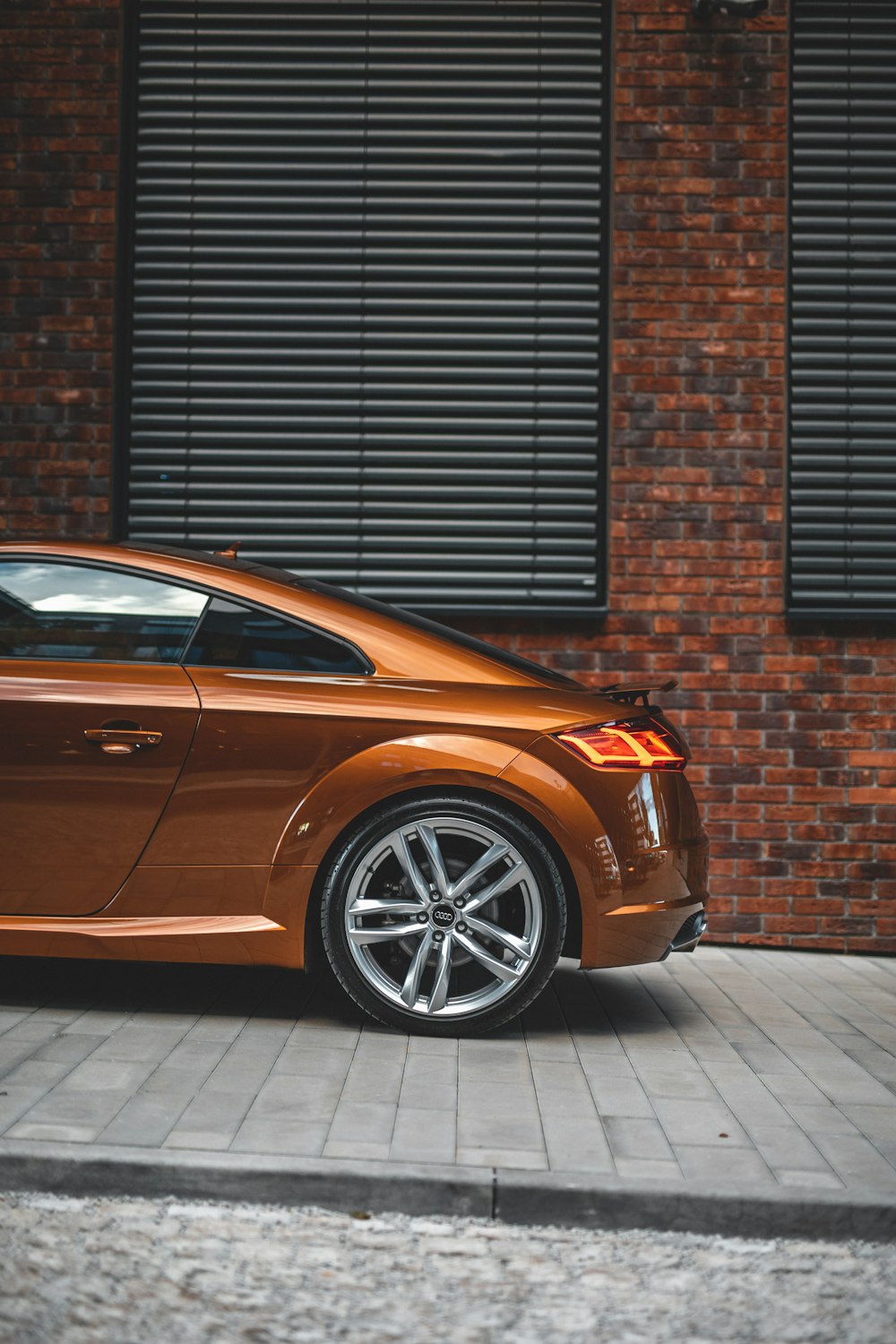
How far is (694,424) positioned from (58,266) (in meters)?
3.50

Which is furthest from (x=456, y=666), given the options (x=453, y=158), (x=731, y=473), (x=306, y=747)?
(x=453, y=158)

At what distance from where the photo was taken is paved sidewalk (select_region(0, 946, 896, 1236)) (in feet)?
9.95

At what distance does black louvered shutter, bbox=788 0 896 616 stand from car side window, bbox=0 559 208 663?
363 cm

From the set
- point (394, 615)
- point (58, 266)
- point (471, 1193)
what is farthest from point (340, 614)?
point (58, 266)

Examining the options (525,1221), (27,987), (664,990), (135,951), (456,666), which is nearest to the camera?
(525,1221)

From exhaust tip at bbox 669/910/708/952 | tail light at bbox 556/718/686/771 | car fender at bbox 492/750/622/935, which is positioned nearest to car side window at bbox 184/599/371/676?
car fender at bbox 492/750/622/935

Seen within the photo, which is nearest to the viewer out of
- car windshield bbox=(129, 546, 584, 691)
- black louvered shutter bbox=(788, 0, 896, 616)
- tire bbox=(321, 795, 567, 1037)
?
tire bbox=(321, 795, 567, 1037)

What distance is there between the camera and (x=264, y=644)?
4.20 m

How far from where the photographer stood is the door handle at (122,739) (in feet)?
13.1

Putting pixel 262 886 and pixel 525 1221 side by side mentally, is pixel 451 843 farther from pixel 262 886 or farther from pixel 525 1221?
pixel 525 1221

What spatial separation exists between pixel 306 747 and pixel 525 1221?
167 centimetres

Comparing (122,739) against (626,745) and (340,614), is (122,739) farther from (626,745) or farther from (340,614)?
(626,745)

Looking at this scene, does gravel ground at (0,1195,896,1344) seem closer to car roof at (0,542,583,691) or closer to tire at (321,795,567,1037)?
tire at (321,795,567,1037)

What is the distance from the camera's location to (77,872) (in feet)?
13.1
